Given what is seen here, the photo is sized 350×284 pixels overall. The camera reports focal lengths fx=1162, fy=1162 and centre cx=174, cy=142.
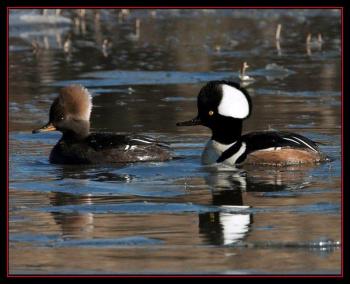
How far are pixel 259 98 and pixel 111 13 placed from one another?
14.5 m

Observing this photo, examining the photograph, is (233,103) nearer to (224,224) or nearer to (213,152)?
(213,152)

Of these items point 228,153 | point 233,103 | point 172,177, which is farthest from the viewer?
point 233,103

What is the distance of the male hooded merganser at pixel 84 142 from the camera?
11.4 meters

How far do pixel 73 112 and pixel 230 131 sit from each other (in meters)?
1.73

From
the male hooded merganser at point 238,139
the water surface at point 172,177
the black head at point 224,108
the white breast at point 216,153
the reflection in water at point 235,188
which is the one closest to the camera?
the water surface at point 172,177

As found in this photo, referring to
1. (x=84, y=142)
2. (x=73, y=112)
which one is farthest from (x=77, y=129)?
(x=84, y=142)

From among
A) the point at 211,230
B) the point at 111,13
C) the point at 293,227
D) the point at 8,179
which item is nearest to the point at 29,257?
the point at 211,230

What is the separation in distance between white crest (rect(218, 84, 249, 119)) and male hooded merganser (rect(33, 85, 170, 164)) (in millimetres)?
723

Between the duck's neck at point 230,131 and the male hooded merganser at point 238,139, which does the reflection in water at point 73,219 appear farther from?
the duck's neck at point 230,131

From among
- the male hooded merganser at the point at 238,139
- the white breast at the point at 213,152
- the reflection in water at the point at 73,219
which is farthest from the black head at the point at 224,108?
the reflection in water at the point at 73,219

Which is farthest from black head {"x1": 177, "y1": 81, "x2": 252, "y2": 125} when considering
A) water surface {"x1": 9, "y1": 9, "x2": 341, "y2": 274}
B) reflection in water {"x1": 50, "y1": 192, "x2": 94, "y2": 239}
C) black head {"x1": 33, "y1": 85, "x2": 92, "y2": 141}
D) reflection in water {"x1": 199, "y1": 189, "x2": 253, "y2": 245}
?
reflection in water {"x1": 50, "y1": 192, "x2": 94, "y2": 239}

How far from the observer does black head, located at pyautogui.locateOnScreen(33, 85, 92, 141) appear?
471 inches

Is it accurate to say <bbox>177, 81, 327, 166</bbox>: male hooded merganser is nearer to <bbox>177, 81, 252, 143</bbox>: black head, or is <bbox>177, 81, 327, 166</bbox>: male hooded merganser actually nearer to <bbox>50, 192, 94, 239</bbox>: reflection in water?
<bbox>177, 81, 252, 143</bbox>: black head

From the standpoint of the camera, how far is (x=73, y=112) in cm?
1200
